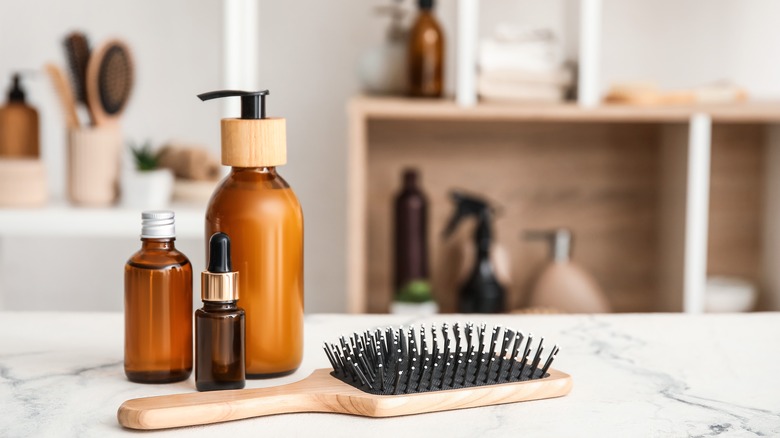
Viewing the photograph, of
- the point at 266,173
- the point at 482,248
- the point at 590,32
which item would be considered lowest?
the point at 482,248

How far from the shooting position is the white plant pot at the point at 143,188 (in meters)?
1.80

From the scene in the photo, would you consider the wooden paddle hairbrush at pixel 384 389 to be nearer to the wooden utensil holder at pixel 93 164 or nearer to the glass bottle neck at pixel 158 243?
the glass bottle neck at pixel 158 243

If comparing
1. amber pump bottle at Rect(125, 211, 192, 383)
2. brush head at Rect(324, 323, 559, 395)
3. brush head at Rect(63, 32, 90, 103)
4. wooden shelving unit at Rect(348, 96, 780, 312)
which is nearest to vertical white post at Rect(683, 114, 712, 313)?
wooden shelving unit at Rect(348, 96, 780, 312)

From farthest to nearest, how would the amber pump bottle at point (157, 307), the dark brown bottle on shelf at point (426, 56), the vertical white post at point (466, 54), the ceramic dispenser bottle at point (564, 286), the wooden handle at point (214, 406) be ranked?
the ceramic dispenser bottle at point (564, 286) → the dark brown bottle on shelf at point (426, 56) → the vertical white post at point (466, 54) → the amber pump bottle at point (157, 307) → the wooden handle at point (214, 406)

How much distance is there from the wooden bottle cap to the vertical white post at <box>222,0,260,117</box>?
1.07 metres

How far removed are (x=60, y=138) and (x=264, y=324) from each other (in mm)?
1746

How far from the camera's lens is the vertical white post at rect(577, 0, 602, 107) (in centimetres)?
187

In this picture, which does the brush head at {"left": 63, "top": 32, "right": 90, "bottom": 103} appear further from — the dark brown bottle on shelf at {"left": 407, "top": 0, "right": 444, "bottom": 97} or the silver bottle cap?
the silver bottle cap

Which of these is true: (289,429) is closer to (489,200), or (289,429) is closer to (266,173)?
(266,173)

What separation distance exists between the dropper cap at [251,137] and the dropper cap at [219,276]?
0.08m

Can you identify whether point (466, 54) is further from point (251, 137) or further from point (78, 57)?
point (251, 137)

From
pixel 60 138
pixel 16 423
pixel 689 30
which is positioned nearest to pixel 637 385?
pixel 16 423

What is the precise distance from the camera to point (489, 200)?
225 centimetres

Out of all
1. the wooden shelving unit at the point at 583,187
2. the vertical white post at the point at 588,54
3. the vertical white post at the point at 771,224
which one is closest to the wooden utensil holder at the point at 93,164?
the wooden shelving unit at the point at 583,187
